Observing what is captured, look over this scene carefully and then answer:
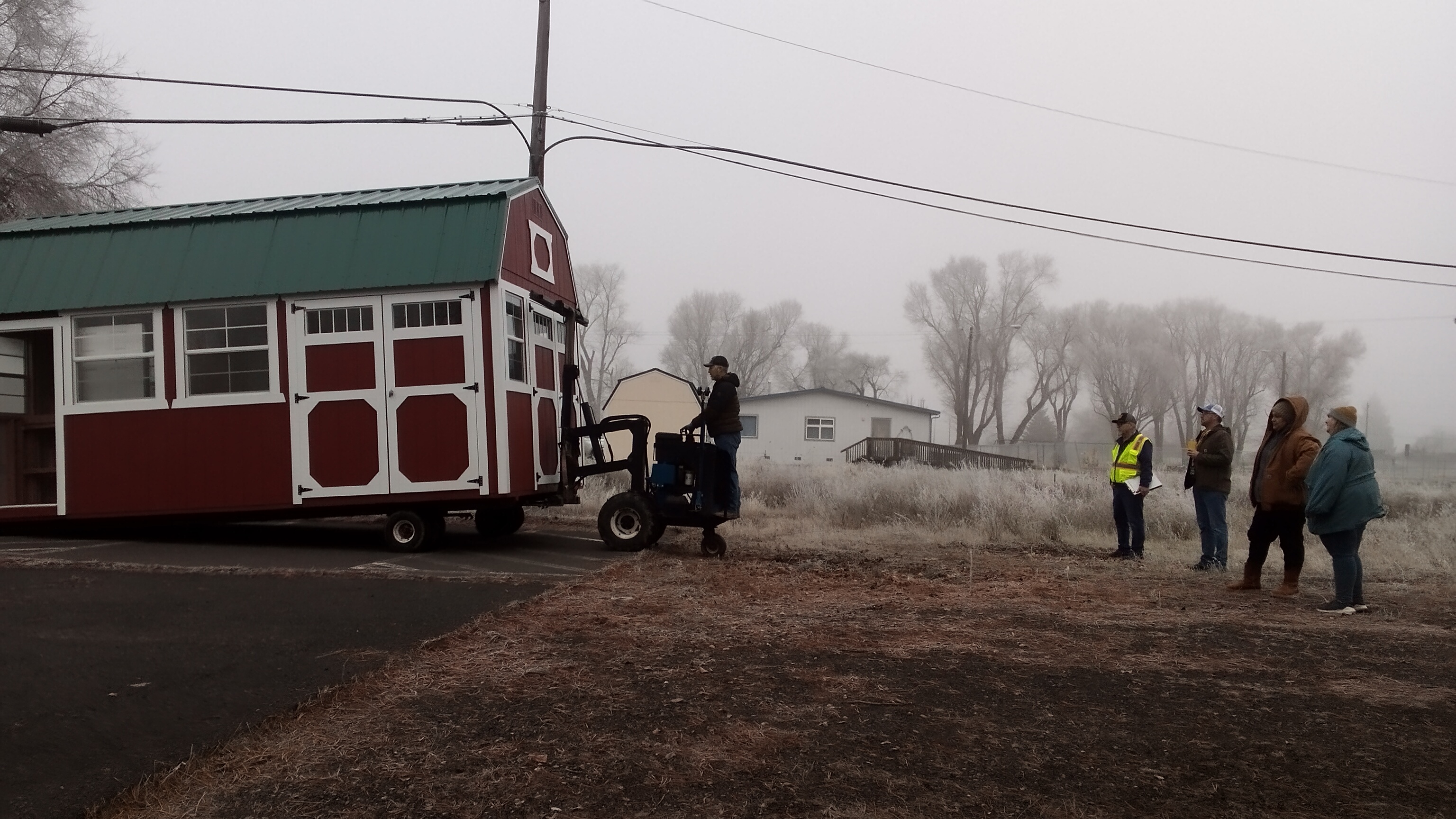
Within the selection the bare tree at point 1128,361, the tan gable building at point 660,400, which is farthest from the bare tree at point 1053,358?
the tan gable building at point 660,400

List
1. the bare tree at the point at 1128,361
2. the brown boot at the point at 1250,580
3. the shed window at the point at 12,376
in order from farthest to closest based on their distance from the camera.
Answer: the bare tree at the point at 1128,361 < the shed window at the point at 12,376 < the brown boot at the point at 1250,580

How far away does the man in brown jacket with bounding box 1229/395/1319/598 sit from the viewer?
7.68 meters

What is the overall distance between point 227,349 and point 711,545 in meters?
5.23

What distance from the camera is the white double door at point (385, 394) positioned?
9.73m

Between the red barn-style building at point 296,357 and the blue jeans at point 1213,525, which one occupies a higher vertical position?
the red barn-style building at point 296,357

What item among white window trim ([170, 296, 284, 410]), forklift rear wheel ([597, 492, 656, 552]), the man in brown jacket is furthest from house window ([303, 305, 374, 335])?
the man in brown jacket

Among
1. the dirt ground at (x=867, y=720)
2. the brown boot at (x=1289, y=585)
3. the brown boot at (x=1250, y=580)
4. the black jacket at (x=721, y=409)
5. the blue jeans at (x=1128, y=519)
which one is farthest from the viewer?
the blue jeans at (x=1128, y=519)

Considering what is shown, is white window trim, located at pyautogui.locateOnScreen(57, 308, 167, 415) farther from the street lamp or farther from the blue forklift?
the blue forklift

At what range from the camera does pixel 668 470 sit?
990 centimetres

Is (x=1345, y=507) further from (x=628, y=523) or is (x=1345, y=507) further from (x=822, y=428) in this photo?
(x=822, y=428)

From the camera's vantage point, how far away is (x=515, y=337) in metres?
10.2

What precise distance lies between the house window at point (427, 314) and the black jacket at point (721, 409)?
2.52 metres

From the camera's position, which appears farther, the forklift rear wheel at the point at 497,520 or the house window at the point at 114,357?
the forklift rear wheel at the point at 497,520

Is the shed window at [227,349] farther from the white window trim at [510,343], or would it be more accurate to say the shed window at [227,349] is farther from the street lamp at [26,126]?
the street lamp at [26,126]
